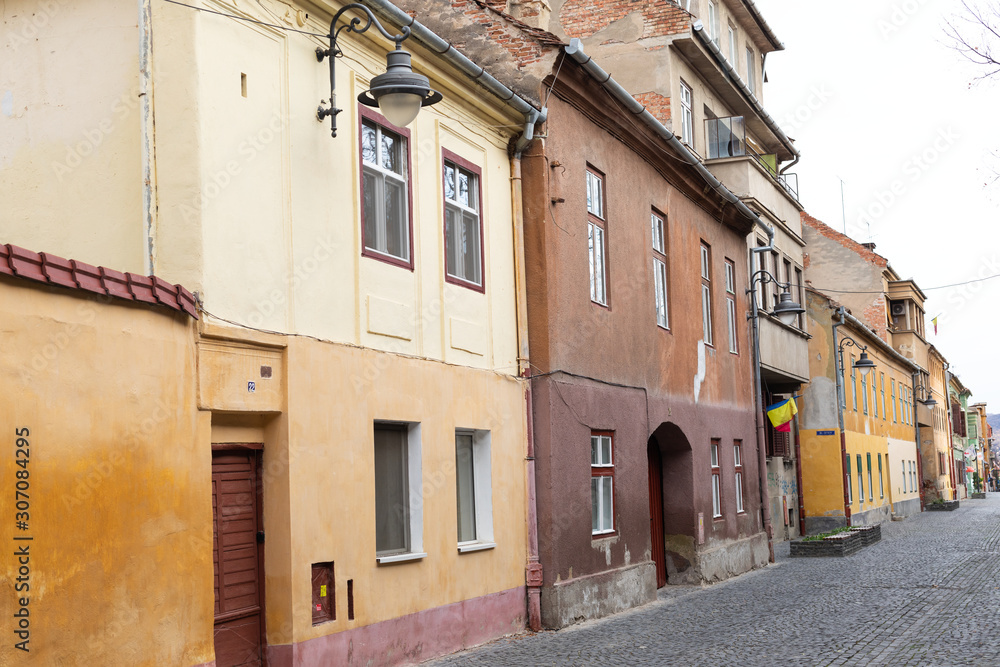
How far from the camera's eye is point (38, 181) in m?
8.97

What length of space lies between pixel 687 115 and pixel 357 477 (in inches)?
659

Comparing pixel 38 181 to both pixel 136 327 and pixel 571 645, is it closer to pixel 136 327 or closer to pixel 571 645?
pixel 136 327

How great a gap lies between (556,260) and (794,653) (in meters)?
5.30

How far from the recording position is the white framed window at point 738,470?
21766 millimetres

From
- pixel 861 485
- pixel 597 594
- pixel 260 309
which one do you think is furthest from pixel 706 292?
pixel 861 485

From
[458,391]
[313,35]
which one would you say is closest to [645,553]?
[458,391]

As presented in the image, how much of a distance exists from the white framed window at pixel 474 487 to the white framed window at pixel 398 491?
1.12m

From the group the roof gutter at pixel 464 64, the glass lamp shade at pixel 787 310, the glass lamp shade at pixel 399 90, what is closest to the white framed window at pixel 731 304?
the glass lamp shade at pixel 787 310

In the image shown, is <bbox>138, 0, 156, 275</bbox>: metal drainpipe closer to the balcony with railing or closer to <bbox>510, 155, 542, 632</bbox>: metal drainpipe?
<bbox>510, 155, 542, 632</bbox>: metal drainpipe

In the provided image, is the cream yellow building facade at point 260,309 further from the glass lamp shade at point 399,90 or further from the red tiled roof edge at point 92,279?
the glass lamp shade at point 399,90

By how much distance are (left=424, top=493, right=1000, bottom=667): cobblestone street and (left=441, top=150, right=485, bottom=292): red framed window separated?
3.93 m

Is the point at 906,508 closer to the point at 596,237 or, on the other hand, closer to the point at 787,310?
the point at 787,310

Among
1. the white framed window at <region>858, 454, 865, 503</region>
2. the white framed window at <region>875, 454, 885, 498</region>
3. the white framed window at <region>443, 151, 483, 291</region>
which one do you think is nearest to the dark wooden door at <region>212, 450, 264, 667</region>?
the white framed window at <region>443, 151, 483, 291</region>

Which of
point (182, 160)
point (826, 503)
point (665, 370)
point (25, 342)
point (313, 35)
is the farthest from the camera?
point (826, 503)
